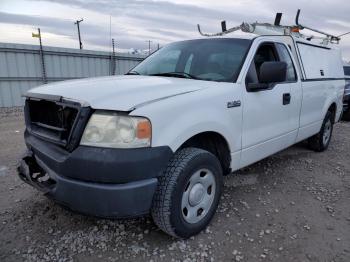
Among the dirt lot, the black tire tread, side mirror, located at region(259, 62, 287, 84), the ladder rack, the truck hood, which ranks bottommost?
the dirt lot

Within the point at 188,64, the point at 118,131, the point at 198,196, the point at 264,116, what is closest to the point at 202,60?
the point at 188,64

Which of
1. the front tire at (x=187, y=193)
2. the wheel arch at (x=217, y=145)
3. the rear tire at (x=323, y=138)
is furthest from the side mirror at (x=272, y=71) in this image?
the rear tire at (x=323, y=138)

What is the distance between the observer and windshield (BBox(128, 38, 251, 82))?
10.7ft

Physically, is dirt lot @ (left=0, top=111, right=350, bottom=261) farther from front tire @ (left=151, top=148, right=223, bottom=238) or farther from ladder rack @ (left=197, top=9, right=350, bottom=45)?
ladder rack @ (left=197, top=9, right=350, bottom=45)

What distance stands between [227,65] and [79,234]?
2214 mm

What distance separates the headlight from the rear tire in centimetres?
419

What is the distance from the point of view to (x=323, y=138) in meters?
5.51

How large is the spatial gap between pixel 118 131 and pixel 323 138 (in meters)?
4.48

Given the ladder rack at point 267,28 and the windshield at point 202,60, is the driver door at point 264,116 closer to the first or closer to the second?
the windshield at point 202,60

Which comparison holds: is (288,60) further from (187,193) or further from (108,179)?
(108,179)

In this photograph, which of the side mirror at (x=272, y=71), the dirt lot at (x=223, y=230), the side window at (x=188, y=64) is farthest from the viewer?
the side window at (x=188, y=64)

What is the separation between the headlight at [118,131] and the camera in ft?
7.20

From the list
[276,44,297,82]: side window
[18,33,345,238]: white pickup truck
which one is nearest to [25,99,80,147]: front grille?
[18,33,345,238]: white pickup truck

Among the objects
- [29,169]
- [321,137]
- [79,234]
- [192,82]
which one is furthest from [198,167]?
[321,137]
